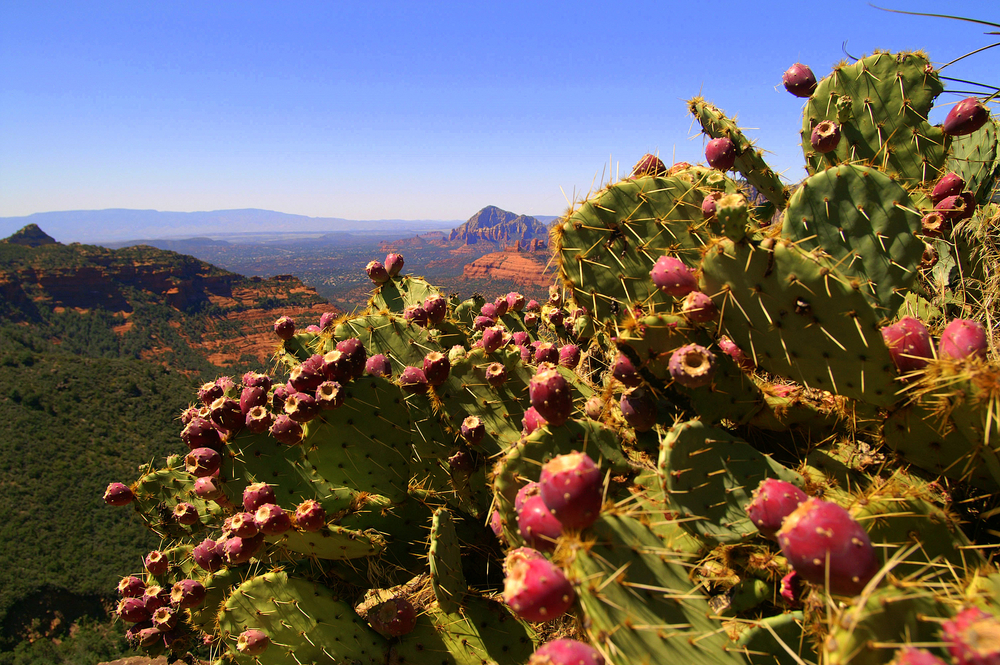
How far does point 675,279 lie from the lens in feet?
5.30

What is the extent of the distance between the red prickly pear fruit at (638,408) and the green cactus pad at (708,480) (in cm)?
24

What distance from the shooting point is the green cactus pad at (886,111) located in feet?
8.55

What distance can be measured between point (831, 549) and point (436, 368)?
1.63m

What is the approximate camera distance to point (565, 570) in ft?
3.38

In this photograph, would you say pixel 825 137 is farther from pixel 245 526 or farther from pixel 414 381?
pixel 245 526

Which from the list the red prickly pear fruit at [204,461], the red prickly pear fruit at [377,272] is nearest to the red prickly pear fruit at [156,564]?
the red prickly pear fruit at [204,461]

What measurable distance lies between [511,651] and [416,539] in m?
0.68

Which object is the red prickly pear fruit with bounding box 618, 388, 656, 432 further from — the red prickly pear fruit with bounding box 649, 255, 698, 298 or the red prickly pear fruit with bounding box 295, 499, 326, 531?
the red prickly pear fruit with bounding box 295, 499, 326, 531

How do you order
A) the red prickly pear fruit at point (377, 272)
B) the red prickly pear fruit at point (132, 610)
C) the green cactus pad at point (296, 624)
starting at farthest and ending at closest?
1. the red prickly pear fruit at point (377, 272)
2. the red prickly pear fruit at point (132, 610)
3. the green cactus pad at point (296, 624)

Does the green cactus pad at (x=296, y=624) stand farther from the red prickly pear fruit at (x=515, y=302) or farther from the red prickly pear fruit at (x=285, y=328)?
the red prickly pear fruit at (x=515, y=302)

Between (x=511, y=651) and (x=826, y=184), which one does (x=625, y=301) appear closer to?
(x=826, y=184)

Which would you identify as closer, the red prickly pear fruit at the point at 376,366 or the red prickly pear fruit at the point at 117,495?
the red prickly pear fruit at the point at 376,366

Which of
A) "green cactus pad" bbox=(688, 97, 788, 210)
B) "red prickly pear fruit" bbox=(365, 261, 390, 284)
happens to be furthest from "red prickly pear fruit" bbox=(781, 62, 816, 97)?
"red prickly pear fruit" bbox=(365, 261, 390, 284)

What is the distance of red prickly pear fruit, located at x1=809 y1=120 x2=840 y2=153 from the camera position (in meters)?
2.40
